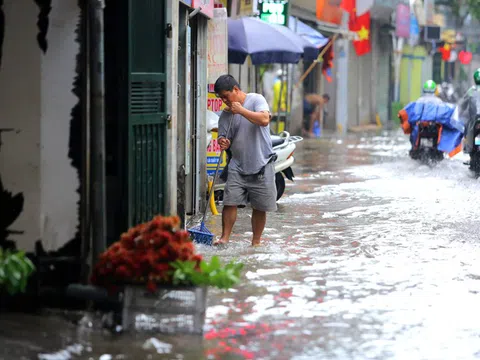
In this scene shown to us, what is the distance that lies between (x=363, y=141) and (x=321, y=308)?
24.2m

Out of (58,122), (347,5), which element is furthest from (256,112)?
(347,5)

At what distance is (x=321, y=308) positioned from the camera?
734cm

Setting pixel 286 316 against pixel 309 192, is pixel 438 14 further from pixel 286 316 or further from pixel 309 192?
pixel 286 316

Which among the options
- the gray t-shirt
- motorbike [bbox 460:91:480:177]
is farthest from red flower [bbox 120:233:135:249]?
motorbike [bbox 460:91:480:177]

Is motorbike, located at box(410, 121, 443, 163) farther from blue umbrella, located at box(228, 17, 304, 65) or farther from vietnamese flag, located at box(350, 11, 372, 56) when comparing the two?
vietnamese flag, located at box(350, 11, 372, 56)

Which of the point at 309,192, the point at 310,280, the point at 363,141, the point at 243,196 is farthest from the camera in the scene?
the point at 363,141

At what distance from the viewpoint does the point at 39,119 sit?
263 inches

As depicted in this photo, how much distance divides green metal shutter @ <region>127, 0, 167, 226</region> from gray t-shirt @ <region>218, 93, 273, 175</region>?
6.43 feet

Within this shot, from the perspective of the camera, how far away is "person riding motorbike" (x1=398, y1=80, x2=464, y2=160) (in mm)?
19859

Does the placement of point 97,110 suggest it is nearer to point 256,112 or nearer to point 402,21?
point 256,112

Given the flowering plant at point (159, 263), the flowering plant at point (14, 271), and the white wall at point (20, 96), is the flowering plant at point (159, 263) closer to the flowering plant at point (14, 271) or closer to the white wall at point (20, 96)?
the flowering plant at point (14, 271)

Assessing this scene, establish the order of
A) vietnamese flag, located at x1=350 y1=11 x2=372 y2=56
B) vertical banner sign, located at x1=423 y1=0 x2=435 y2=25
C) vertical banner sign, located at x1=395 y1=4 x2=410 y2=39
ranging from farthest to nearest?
vertical banner sign, located at x1=423 y1=0 x2=435 y2=25 < vertical banner sign, located at x1=395 y1=4 x2=410 y2=39 < vietnamese flag, located at x1=350 y1=11 x2=372 y2=56

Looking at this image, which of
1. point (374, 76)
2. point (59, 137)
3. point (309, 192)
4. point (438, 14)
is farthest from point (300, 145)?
point (438, 14)

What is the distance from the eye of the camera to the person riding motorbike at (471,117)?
18109 mm
